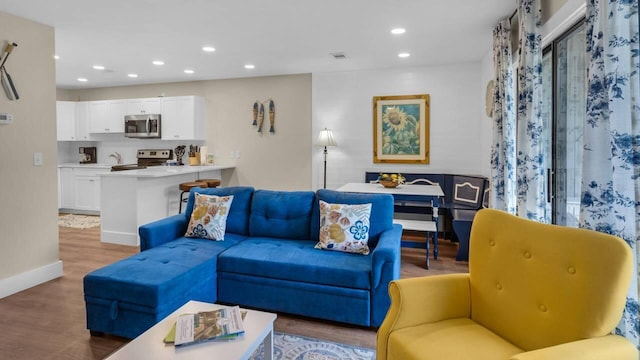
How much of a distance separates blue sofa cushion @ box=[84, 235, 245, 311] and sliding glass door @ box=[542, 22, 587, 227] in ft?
9.11

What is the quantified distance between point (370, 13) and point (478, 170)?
9.82ft

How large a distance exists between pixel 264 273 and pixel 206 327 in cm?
105

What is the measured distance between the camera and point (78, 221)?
620 centimetres

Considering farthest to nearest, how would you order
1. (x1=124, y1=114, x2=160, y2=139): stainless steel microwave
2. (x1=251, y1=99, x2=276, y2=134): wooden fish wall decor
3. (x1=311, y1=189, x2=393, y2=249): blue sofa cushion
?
→ (x1=124, y1=114, x2=160, y2=139): stainless steel microwave, (x1=251, y1=99, x2=276, y2=134): wooden fish wall decor, (x1=311, y1=189, x2=393, y2=249): blue sofa cushion

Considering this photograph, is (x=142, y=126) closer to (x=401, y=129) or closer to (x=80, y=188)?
(x=80, y=188)

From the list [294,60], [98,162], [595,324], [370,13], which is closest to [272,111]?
[294,60]

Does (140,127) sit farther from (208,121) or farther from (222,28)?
(222,28)

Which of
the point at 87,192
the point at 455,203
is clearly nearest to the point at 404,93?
the point at 455,203

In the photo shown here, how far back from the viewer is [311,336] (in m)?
2.46

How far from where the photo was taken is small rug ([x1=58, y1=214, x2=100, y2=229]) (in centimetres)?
589

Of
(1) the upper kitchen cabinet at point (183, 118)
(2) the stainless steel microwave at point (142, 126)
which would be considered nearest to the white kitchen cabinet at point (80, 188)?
(2) the stainless steel microwave at point (142, 126)

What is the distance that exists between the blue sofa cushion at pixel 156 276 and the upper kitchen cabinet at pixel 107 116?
4.92 m

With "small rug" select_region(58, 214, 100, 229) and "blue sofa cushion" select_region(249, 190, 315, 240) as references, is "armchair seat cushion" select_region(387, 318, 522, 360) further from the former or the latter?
"small rug" select_region(58, 214, 100, 229)

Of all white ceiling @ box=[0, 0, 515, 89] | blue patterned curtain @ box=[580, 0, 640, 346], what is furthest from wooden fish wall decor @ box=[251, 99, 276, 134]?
blue patterned curtain @ box=[580, 0, 640, 346]
